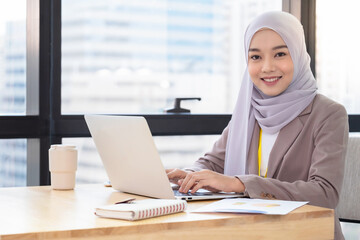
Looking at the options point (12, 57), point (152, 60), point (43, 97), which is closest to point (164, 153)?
point (152, 60)

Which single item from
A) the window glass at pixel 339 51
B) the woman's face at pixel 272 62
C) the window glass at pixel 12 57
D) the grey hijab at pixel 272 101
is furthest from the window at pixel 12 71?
the window glass at pixel 339 51

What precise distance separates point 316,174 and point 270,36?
568 mm

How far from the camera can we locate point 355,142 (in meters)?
2.30

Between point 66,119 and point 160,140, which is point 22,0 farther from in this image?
point 160,140

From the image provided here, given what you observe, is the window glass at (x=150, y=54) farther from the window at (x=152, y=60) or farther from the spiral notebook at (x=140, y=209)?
the spiral notebook at (x=140, y=209)

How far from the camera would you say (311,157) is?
2113 mm

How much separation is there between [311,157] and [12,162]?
156 cm

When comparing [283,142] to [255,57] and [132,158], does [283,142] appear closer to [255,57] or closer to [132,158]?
[255,57]

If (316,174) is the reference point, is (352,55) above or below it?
above

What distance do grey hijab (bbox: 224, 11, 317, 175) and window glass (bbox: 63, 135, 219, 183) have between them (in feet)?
2.88

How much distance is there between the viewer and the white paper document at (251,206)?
1469 millimetres

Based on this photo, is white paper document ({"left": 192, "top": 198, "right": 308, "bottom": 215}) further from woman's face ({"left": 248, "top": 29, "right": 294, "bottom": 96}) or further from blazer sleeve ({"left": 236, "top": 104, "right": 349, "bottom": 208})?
woman's face ({"left": 248, "top": 29, "right": 294, "bottom": 96})

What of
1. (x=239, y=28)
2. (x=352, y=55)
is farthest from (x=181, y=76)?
(x=352, y=55)

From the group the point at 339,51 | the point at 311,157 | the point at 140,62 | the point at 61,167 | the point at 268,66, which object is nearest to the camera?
the point at 61,167
